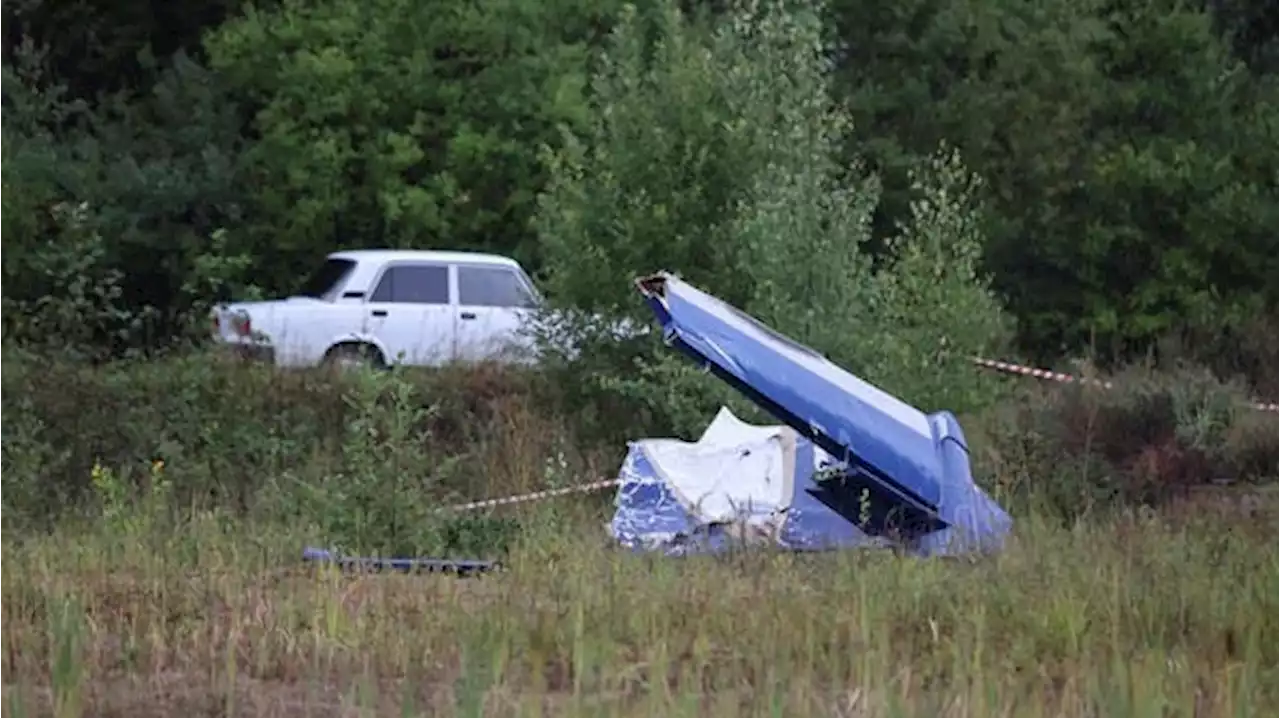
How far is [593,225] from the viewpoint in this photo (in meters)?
16.6

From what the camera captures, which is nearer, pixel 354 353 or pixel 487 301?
pixel 354 353

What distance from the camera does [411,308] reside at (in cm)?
1989

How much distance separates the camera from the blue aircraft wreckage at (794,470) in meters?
10.7

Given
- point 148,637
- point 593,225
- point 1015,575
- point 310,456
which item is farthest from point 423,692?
point 593,225

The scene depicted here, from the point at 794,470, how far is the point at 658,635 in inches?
206

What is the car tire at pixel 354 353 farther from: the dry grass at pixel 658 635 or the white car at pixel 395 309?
the dry grass at pixel 658 635

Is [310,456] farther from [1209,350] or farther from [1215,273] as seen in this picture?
[1215,273]

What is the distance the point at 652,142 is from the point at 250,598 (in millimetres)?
10027

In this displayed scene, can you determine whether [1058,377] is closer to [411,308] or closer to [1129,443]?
[1129,443]

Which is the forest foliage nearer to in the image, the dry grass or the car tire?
the car tire

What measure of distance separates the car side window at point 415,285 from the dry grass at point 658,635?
1150 cm

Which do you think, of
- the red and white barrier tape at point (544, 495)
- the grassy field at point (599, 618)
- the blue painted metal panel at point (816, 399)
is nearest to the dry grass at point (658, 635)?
the grassy field at point (599, 618)

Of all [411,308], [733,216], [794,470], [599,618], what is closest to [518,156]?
[411,308]

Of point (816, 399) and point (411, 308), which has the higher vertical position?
point (411, 308)
